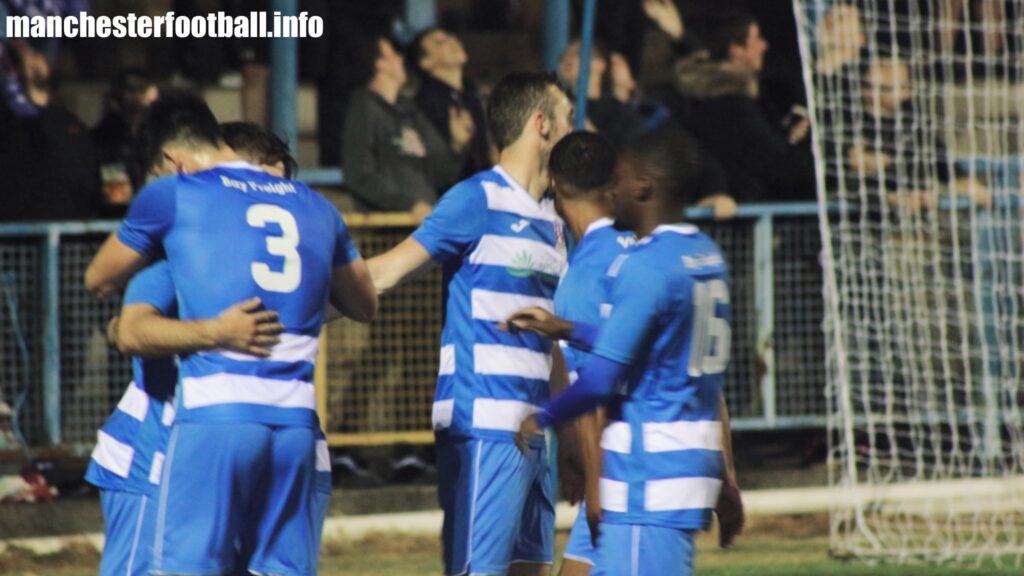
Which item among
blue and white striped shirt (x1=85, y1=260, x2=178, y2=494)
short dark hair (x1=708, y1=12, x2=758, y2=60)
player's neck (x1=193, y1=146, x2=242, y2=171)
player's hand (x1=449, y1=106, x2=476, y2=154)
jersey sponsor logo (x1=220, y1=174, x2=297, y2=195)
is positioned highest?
short dark hair (x1=708, y1=12, x2=758, y2=60)

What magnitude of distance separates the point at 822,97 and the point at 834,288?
4.53ft

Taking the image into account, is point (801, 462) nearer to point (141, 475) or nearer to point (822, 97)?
point (822, 97)

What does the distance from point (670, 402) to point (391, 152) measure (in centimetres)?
564

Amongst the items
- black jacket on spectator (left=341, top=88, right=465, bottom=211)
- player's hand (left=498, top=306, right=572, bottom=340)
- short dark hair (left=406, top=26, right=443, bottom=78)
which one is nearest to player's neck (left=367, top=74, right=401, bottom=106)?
black jacket on spectator (left=341, top=88, right=465, bottom=211)

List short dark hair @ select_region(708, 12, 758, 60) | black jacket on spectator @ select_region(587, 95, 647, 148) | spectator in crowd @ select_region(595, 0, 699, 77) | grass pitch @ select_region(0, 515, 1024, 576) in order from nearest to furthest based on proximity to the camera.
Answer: grass pitch @ select_region(0, 515, 1024, 576), black jacket on spectator @ select_region(587, 95, 647, 148), short dark hair @ select_region(708, 12, 758, 60), spectator in crowd @ select_region(595, 0, 699, 77)

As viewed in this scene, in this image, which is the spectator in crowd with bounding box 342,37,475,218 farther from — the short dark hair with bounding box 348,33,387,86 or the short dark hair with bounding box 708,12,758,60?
the short dark hair with bounding box 708,12,758,60

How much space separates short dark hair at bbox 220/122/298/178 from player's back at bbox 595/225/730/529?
52.5 inches

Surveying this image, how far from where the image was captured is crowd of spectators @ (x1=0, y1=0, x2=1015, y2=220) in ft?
33.5

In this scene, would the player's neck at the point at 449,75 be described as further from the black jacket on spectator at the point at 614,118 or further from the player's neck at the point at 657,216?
the player's neck at the point at 657,216

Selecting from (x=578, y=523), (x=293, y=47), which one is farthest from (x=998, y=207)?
(x=578, y=523)

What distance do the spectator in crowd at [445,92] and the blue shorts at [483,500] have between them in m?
4.53

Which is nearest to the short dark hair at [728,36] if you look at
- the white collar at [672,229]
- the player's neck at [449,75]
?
the player's neck at [449,75]

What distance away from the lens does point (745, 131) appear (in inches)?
439

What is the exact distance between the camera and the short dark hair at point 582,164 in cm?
630
